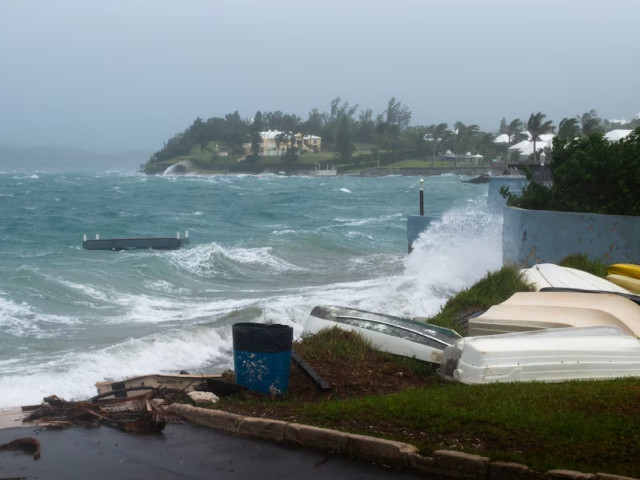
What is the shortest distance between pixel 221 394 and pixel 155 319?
469 inches

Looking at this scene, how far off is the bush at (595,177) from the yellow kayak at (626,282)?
2.84 m

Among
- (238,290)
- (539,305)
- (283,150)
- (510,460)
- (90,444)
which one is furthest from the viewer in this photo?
(283,150)

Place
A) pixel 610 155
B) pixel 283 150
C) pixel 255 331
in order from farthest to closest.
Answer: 1. pixel 283 150
2. pixel 610 155
3. pixel 255 331

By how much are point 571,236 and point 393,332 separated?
8.50 metres

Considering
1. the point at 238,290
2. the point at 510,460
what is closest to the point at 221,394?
the point at 510,460

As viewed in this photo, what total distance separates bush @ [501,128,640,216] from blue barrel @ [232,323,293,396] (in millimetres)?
10859

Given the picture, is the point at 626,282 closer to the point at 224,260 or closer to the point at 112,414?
the point at 112,414

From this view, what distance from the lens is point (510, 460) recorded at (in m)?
6.47

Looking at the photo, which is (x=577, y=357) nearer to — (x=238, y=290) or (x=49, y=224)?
(x=238, y=290)

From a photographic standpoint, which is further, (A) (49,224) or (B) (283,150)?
(B) (283,150)

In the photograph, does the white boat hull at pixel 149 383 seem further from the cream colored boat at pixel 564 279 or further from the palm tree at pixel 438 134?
the palm tree at pixel 438 134

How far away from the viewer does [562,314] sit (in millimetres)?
11500

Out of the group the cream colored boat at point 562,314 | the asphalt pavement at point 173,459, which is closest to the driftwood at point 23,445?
the asphalt pavement at point 173,459

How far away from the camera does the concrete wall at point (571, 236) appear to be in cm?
1723
